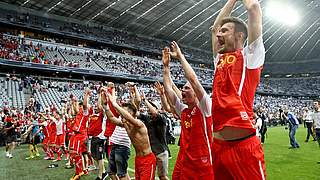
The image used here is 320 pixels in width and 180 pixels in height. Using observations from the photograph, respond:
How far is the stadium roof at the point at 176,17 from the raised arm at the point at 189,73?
1200 inches

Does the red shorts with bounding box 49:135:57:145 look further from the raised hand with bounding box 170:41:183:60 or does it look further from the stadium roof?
the stadium roof

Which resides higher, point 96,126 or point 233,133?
point 233,133

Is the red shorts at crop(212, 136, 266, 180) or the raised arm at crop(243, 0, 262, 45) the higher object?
the raised arm at crop(243, 0, 262, 45)

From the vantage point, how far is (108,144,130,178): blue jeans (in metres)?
5.93

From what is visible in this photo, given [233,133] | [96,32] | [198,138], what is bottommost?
[198,138]

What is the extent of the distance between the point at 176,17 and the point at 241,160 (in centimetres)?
4681

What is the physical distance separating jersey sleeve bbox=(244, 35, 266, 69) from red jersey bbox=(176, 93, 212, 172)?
4.00ft

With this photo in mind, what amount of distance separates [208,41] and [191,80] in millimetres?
58407

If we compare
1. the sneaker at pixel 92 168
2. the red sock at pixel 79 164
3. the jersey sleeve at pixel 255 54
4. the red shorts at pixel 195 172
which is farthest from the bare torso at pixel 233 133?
the sneaker at pixel 92 168

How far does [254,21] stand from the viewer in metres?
2.42

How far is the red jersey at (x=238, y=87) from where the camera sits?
8.00 feet

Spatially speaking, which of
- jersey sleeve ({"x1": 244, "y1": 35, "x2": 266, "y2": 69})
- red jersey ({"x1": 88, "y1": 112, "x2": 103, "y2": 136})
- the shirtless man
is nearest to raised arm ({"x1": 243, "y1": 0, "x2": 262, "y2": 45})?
jersey sleeve ({"x1": 244, "y1": 35, "x2": 266, "y2": 69})

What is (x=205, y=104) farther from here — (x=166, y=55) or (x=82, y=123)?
(x=82, y=123)

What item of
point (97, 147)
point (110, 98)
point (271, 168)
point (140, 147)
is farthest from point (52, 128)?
point (140, 147)
